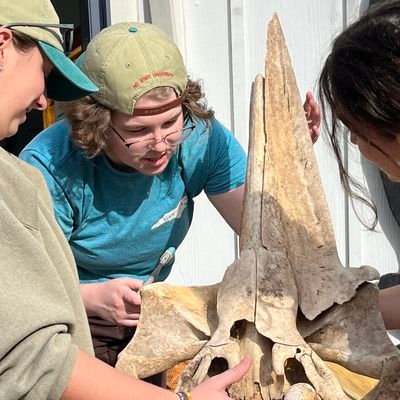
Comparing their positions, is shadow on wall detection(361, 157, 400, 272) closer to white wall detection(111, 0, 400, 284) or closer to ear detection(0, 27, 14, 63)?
white wall detection(111, 0, 400, 284)

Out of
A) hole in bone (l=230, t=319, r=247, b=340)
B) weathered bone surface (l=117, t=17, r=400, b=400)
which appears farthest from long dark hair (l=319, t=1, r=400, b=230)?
hole in bone (l=230, t=319, r=247, b=340)

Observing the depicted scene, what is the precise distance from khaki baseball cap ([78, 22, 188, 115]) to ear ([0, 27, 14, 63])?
0.62 metres

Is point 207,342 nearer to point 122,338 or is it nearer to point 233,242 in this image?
point 122,338

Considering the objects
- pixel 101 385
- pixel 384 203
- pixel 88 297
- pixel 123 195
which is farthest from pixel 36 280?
pixel 384 203

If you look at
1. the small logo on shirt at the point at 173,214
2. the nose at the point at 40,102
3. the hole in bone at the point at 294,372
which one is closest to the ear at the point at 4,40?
the nose at the point at 40,102

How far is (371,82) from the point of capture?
1.60m

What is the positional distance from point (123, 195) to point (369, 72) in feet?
3.07

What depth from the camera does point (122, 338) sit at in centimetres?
248

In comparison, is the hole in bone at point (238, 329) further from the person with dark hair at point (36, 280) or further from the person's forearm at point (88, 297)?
the person's forearm at point (88, 297)

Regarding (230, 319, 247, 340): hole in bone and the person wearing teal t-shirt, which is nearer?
(230, 319, 247, 340): hole in bone

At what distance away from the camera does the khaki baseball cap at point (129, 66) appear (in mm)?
2100

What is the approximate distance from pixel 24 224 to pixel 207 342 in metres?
0.54

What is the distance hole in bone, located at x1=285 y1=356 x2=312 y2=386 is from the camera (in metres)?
1.67

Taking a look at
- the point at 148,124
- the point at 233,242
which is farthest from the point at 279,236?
the point at 233,242
